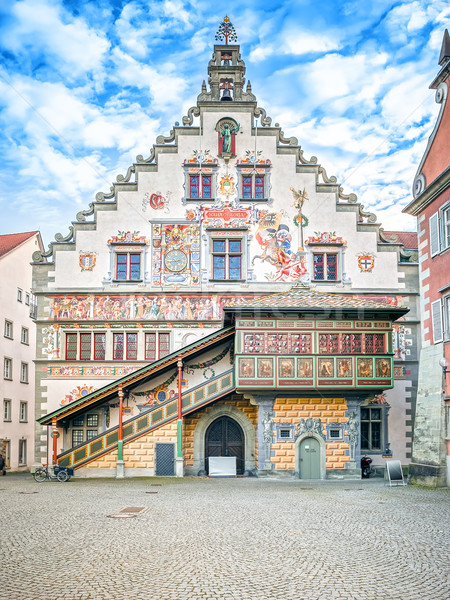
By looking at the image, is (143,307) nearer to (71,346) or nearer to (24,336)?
(71,346)

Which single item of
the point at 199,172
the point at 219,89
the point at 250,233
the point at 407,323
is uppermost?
the point at 219,89

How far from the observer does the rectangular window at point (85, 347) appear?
1186 inches

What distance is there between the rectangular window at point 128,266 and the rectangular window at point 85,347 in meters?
2.93

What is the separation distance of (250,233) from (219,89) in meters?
7.22

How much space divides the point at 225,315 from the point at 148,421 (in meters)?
5.17

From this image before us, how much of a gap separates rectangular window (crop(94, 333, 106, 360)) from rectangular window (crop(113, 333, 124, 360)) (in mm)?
438

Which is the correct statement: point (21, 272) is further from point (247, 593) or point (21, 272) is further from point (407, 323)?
point (247, 593)

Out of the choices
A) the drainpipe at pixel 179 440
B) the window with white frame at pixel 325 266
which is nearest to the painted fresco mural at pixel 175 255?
the drainpipe at pixel 179 440

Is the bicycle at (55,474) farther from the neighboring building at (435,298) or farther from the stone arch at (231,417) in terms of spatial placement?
the neighboring building at (435,298)

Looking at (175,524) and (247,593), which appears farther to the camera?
(175,524)

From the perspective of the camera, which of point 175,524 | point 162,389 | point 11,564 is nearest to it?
point 11,564

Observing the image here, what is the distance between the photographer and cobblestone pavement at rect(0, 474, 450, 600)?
859 centimetres

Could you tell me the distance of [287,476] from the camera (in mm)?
25812

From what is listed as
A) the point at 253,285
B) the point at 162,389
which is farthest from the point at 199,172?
the point at 162,389
